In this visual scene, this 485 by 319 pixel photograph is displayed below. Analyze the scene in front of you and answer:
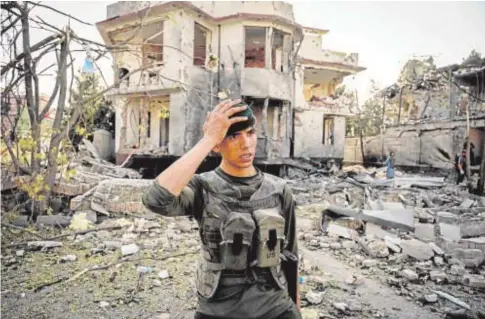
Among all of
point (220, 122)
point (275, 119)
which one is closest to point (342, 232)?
point (220, 122)

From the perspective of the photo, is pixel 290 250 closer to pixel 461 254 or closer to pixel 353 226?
pixel 461 254

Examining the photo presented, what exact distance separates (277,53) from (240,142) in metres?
14.8

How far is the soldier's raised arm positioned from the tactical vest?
13 cm

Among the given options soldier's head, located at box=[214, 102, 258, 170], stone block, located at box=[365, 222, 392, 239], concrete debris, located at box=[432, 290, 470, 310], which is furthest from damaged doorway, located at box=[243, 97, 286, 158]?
soldier's head, located at box=[214, 102, 258, 170]

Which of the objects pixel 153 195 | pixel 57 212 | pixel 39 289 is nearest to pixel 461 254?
pixel 153 195

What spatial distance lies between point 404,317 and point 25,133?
555 cm

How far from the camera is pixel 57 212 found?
6.61 meters

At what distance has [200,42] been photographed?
1590 centimetres

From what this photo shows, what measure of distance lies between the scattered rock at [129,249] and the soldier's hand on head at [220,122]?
12.6 ft

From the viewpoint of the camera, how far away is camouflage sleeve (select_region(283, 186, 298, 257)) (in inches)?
Result: 68.6

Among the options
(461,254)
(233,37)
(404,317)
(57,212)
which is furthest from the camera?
(233,37)

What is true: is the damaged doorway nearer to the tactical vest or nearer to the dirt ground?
the dirt ground

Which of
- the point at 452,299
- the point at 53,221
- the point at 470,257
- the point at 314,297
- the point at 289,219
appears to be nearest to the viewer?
the point at 289,219

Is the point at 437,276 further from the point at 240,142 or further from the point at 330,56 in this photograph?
the point at 330,56
